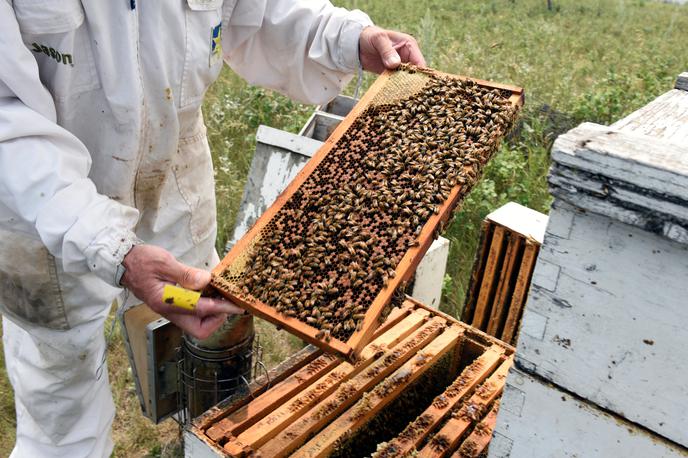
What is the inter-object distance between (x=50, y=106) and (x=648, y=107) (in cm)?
217

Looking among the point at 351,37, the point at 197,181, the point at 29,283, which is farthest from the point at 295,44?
the point at 29,283

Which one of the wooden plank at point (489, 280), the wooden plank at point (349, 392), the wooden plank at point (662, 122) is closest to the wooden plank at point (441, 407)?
the wooden plank at point (349, 392)

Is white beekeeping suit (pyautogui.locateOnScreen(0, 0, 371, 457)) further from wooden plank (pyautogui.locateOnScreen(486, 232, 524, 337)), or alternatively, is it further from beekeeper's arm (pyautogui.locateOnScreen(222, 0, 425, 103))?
wooden plank (pyautogui.locateOnScreen(486, 232, 524, 337))

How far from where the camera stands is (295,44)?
3303mm

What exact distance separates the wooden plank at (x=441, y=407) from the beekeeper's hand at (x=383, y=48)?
1.48 metres

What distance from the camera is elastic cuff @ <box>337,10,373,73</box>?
121 inches

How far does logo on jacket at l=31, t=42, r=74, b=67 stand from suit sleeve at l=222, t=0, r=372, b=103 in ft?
3.31

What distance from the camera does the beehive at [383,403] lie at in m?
2.15

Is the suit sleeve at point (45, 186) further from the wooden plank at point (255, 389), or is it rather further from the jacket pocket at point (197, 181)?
the jacket pocket at point (197, 181)

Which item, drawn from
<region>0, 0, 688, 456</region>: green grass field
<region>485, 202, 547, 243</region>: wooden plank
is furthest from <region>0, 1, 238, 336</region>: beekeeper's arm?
<region>0, 0, 688, 456</region>: green grass field

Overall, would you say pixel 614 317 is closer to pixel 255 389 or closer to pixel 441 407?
pixel 441 407

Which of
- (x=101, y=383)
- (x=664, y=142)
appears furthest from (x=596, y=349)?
(x=101, y=383)

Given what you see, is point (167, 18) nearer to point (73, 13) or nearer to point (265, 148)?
point (73, 13)

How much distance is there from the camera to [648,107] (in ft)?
6.17
